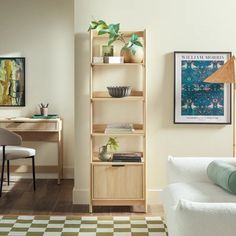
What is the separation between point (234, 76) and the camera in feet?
13.9

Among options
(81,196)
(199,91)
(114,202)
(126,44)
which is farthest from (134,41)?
(81,196)

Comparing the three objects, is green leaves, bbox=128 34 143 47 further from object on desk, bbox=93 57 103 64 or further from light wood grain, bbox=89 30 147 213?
object on desk, bbox=93 57 103 64

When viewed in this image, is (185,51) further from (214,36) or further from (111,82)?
(111,82)

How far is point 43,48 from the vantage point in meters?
6.28

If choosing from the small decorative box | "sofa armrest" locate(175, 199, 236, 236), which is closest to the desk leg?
the small decorative box

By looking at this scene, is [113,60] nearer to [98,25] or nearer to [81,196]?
[98,25]

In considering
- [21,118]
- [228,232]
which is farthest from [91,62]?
[228,232]

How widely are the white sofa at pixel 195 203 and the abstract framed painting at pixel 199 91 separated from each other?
99cm

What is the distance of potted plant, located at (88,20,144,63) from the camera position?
4375 mm

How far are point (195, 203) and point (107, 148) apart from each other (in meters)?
2.26

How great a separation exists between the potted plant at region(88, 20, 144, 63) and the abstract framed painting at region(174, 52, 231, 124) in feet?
1.39

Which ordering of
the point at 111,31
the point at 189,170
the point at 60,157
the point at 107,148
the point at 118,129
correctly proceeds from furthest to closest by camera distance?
the point at 60,157, the point at 107,148, the point at 118,129, the point at 111,31, the point at 189,170

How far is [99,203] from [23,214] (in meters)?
0.70

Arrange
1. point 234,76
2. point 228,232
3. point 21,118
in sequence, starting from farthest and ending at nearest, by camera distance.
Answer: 1. point 21,118
2. point 234,76
3. point 228,232
